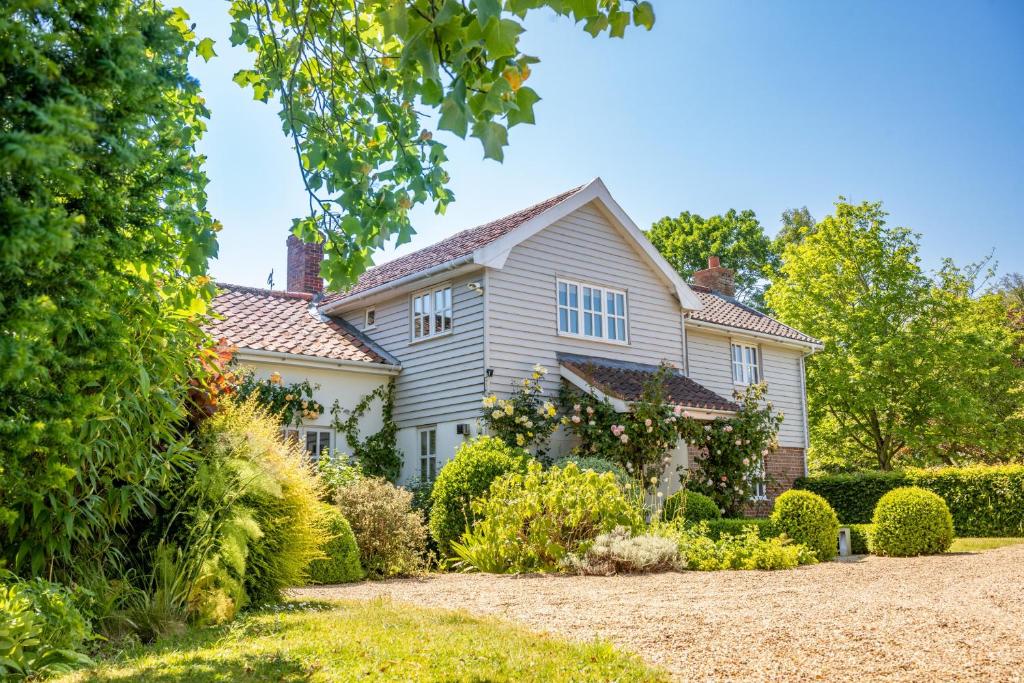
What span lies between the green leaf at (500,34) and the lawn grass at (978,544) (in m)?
13.6

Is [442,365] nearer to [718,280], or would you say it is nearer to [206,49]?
[206,49]

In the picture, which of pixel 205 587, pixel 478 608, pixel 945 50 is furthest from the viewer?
pixel 945 50

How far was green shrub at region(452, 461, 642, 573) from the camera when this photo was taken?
10.8m

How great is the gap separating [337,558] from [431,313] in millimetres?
7377

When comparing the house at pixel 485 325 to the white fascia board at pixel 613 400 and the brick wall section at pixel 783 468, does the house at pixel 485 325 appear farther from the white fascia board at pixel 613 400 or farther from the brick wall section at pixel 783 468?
the brick wall section at pixel 783 468

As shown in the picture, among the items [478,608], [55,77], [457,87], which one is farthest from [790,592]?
[55,77]

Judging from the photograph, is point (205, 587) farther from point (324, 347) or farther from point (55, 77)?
point (324, 347)

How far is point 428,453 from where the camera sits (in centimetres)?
1639

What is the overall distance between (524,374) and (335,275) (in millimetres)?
9994

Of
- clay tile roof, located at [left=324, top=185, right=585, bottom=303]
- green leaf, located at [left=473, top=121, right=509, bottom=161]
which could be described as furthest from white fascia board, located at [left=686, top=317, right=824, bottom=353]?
green leaf, located at [left=473, top=121, right=509, bottom=161]

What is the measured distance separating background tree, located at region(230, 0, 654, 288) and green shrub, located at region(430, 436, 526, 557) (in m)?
7.54

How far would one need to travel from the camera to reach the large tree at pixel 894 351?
81.2 ft

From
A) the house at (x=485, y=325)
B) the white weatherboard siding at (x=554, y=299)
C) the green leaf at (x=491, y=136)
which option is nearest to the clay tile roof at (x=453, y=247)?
the house at (x=485, y=325)

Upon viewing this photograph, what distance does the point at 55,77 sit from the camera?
3.38 meters
